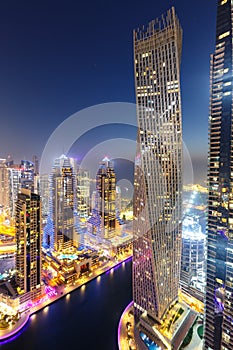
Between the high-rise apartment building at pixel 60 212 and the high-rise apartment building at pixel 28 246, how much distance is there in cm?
538

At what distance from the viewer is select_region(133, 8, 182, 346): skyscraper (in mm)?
7809

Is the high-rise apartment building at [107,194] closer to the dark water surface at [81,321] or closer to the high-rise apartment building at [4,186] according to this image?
the dark water surface at [81,321]

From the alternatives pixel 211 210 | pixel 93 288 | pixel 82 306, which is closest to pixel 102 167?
pixel 93 288

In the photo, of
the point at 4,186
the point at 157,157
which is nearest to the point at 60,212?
the point at 157,157

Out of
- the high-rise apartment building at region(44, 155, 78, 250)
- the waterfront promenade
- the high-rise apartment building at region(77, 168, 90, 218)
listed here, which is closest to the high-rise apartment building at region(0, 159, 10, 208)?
the high-rise apartment building at region(77, 168, 90, 218)

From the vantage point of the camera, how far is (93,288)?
41.6ft

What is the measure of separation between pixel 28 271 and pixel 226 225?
1030 cm

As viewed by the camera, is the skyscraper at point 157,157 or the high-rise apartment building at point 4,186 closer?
the skyscraper at point 157,157

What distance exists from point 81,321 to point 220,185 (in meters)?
9.54

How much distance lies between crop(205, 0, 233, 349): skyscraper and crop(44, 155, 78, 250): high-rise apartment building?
12.8m

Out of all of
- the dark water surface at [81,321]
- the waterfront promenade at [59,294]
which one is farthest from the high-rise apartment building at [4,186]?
the dark water surface at [81,321]

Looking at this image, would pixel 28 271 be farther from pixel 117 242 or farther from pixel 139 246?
pixel 117 242

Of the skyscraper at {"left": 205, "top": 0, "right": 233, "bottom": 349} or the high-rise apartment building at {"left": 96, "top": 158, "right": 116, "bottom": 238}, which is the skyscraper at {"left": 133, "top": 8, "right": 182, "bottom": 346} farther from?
the high-rise apartment building at {"left": 96, "top": 158, "right": 116, "bottom": 238}

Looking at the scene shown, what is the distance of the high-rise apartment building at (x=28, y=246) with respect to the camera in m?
10.7
